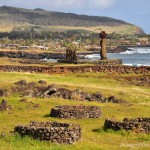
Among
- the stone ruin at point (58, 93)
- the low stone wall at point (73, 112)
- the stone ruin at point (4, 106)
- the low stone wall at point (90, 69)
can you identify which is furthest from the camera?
the low stone wall at point (90, 69)

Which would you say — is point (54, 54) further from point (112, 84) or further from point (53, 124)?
point (53, 124)

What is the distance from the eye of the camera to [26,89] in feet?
129

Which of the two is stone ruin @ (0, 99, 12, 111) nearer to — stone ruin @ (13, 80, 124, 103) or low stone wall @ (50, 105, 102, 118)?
low stone wall @ (50, 105, 102, 118)

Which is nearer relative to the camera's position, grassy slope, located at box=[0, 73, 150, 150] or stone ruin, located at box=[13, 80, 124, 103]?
grassy slope, located at box=[0, 73, 150, 150]

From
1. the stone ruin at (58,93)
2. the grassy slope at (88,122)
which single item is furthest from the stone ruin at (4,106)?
the stone ruin at (58,93)

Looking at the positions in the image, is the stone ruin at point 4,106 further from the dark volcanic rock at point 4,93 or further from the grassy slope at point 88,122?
the dark volcanic rock at point 4,93

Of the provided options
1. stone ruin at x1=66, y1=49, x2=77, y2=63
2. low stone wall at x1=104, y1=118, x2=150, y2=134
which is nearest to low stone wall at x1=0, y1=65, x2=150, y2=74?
stone ruin at x1=66, y1=49, x2=77, y2=63

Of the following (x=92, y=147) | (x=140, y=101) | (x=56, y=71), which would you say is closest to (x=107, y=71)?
(x=56, y=71)

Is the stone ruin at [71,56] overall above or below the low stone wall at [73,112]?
above

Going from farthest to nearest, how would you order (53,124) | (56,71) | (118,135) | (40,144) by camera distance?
1. (56,71)
2. (118,135)
3. (53,124)
4. (40,144)

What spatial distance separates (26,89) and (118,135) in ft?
53.4

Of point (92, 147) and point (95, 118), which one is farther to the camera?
point (95, 118)

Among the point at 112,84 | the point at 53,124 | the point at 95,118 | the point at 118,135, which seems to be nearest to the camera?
the point at 53,124

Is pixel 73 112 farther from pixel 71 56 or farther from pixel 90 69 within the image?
pixel 71 56
